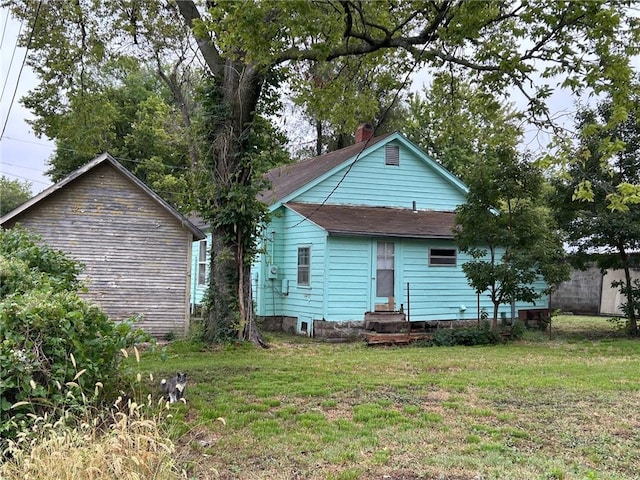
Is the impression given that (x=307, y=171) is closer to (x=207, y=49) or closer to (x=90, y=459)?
(x=207, y=49)

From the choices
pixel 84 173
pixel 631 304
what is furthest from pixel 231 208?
pixel 631 304

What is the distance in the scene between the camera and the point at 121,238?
547 inches

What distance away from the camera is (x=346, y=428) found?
5.53m

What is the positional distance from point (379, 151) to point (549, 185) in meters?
5.35

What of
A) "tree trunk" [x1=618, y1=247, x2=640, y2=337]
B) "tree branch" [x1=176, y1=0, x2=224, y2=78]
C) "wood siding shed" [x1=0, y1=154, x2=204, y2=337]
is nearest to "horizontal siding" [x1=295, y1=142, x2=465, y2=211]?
"wood siding shed" [x1=0, y1=154, x2=204, y2=337]

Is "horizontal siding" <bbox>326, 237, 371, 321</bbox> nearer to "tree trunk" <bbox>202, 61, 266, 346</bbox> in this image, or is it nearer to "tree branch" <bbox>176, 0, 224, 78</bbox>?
"tree trunk" <bbox>202, 61, 266, 346</bbox>

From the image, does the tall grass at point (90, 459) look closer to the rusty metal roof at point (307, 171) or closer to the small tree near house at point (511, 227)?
the small tree near house at point (511, 227)

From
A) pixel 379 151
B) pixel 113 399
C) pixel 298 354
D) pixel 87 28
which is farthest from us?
pixel 379 151

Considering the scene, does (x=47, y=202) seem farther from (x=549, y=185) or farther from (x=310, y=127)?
(x=310, y=127)

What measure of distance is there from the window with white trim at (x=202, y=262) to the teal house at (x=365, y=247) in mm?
3761

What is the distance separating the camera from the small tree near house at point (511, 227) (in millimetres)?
13070

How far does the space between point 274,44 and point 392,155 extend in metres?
9.43

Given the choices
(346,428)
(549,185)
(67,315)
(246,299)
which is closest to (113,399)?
(67,315)

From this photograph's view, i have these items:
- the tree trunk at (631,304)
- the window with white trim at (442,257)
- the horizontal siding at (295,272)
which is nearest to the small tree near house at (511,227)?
the window with white trim at (442,257)
